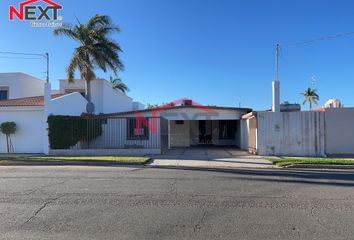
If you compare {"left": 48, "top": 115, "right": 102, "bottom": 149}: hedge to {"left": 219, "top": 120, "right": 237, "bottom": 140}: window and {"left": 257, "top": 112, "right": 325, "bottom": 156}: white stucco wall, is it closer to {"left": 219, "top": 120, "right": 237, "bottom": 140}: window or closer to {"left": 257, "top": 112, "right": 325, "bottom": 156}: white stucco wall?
{"left": 257, "top": 112, "right": 325, "bottom": 156}: white stucco wall

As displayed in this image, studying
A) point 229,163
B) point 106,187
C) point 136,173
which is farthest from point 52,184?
point 229,163

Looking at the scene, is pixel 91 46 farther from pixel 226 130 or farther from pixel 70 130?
pixel 226 130

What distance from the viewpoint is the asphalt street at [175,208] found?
201 inches

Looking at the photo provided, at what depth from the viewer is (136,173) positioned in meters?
11.4

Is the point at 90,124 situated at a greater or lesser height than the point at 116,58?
lesser

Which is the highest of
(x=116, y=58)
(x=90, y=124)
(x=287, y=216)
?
(x=116, y=58)

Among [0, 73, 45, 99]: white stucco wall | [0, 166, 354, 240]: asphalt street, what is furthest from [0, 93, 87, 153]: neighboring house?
[0, 73, 45, 99]: white stucco wall

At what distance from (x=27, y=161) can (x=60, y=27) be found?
47.4 feet

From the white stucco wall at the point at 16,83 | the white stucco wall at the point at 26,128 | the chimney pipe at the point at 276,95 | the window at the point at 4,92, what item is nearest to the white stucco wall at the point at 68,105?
the white stucco wall at the point at 26,128

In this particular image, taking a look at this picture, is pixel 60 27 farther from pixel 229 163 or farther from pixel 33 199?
pixel 33 199

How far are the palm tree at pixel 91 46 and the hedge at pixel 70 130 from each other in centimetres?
697

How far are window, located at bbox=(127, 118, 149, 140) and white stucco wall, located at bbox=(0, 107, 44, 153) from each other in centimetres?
544

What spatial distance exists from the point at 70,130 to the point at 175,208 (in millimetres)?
14327

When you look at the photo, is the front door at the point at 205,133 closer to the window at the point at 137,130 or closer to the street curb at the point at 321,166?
the window at the point at 137,130
